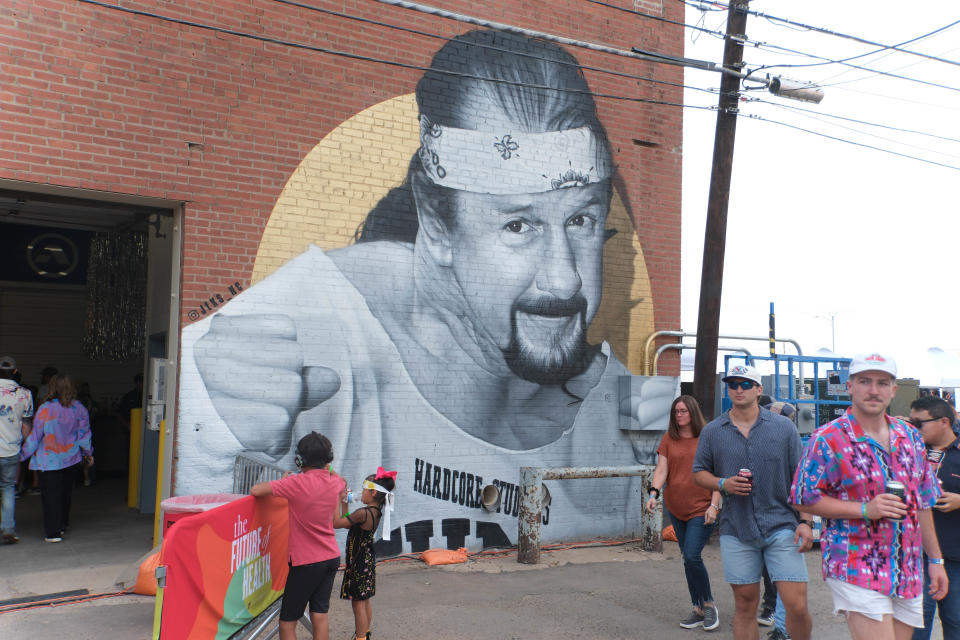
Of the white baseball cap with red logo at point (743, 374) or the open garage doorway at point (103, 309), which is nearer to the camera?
the white baseball cap with red logo at point (743, 374)

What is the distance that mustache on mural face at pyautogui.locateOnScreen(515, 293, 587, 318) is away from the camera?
9969 millimetres

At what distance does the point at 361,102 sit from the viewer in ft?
29.5

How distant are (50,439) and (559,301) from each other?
242 inches

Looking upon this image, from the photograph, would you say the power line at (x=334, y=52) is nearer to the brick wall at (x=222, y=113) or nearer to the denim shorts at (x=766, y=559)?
the brick wall at (x=222, y=113)

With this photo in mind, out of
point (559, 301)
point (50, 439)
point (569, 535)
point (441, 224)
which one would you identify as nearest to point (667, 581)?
point (569, 535)

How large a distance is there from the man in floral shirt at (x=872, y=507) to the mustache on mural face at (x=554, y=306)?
5.97m

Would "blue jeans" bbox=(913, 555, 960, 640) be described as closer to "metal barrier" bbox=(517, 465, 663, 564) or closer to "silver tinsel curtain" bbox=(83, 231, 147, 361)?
"metal barrier" bbox=(517, 465, 663, 564)

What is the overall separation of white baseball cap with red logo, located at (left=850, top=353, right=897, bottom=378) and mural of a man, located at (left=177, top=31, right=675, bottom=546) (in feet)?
18.9

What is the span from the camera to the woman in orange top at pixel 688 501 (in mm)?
6582

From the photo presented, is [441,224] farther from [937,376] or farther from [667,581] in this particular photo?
[937,376]

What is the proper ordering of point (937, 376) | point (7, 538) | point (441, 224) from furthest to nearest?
point (937, 376)
point (441, 224)
point (7, 538)

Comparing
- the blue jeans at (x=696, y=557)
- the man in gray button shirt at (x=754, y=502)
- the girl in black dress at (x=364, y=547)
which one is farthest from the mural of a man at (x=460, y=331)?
the man in gray button shirt at (x=754, y=502)
